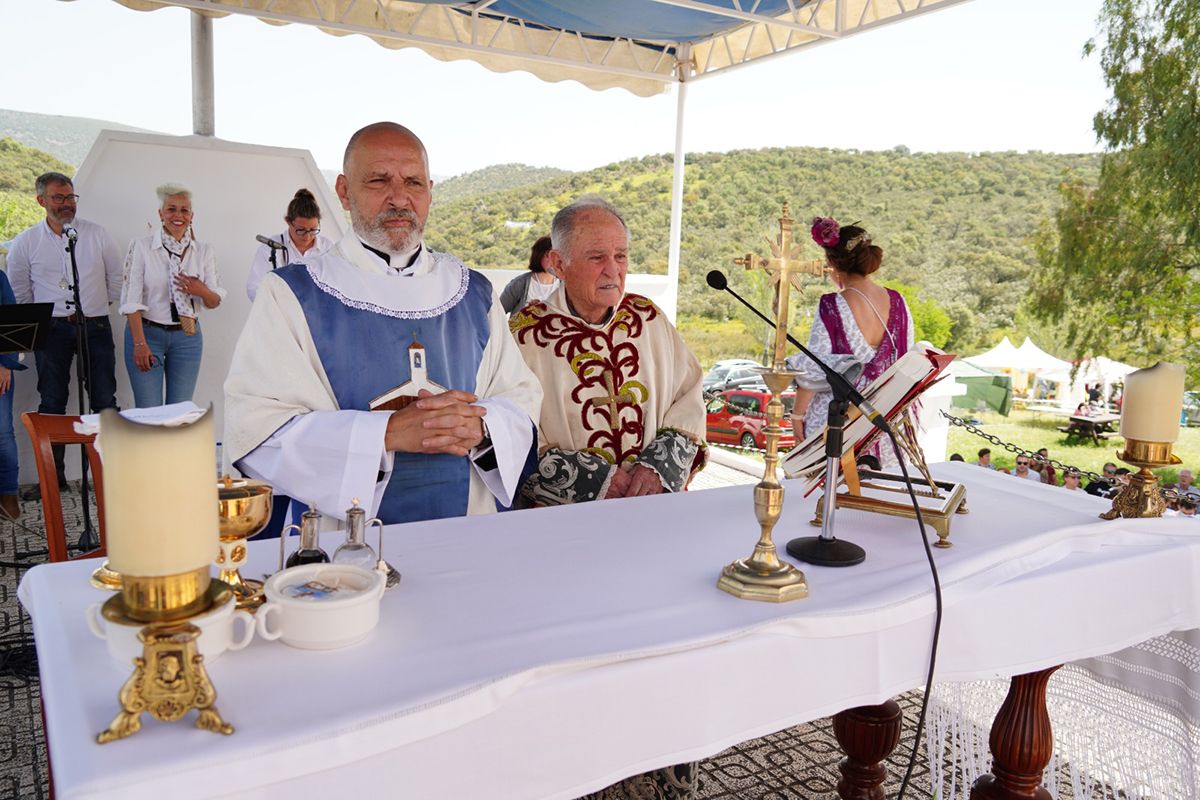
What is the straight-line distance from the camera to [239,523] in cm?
136

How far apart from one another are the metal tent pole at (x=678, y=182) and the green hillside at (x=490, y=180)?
2980 cm

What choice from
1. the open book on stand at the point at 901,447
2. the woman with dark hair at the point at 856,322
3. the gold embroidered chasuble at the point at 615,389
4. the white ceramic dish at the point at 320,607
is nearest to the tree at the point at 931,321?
the woman with dark hair at the point at 856,322

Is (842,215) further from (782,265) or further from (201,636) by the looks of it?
(201,636)

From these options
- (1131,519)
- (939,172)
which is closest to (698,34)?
(1131,519)

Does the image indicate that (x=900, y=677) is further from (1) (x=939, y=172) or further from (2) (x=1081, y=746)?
(1) (x=939, y=172)

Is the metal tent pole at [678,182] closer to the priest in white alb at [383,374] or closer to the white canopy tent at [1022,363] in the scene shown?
the priest in white alb at [383,374]

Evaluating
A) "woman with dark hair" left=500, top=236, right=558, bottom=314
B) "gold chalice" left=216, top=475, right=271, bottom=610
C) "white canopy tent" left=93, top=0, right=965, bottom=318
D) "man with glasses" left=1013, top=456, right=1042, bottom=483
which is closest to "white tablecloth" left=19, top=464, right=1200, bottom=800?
"gold chalice" left=216, top=475, right=271, bottom=610

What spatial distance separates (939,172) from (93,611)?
3457 cm

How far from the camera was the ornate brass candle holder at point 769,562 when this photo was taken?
1.58 metres

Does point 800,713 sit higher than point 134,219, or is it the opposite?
point 134,219

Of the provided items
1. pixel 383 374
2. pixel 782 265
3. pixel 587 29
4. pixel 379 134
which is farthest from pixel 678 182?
pixel 782 265

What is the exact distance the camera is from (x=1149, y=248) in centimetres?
1180

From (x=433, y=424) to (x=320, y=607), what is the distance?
906 millimetres

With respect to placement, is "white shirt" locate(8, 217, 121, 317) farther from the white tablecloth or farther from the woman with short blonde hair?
the white tablecloth
